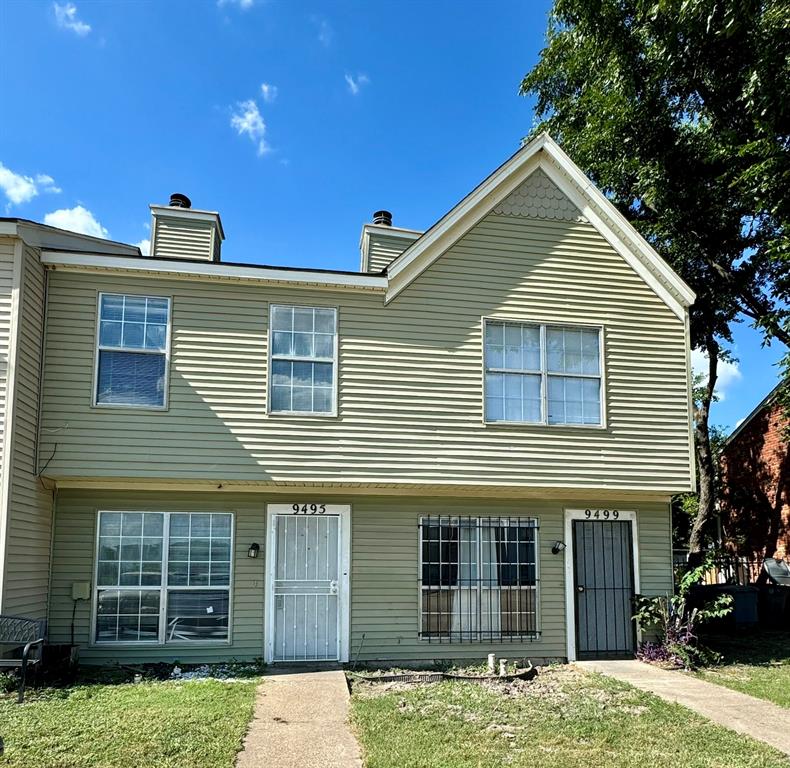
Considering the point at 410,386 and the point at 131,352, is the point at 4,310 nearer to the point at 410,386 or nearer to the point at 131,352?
the point at 131,352

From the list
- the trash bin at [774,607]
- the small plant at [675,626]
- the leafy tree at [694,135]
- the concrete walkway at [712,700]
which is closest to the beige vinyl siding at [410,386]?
the small plant at [675,626]

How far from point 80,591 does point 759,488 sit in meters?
16.6

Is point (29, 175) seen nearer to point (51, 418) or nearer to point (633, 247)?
point (51, 418)

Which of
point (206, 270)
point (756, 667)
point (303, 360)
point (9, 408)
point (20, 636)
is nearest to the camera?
point (20, 636)

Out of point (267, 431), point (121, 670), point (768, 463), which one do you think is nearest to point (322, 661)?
point (121, 670)

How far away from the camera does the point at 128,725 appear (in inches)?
265

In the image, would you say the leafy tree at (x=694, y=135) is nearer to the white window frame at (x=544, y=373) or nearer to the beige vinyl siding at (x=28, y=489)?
the white window frame at (x=544, y=373)

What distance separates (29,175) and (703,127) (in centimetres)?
1402

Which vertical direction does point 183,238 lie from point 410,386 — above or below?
Result: above

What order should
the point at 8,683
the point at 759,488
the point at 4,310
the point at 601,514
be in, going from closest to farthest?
the point at 8,683, the point at 4,310, the point at 601,514, the point at 759,488

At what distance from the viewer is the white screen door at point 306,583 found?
33.4ft

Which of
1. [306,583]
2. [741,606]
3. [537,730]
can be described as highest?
[306,583]

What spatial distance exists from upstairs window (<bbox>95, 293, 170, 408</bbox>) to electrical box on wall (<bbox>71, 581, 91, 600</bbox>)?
7.85 ft

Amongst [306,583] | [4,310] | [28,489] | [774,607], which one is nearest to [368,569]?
[306,583]
